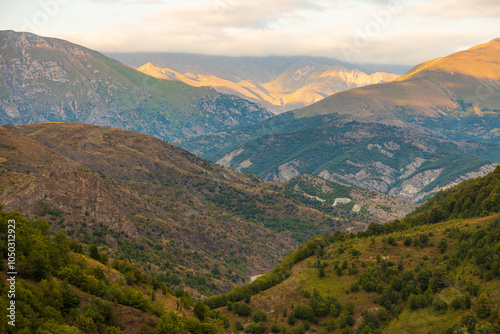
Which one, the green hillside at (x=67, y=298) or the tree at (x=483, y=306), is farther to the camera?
the tree at (x=483, y=306)

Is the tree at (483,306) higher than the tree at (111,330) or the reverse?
the reverse

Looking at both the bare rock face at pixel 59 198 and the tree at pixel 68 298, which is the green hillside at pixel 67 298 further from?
the bare rock face at pixel 59 198

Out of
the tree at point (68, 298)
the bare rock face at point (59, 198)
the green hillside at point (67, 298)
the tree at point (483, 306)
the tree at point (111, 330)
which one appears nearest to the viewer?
the green hillside at point (67, 298)

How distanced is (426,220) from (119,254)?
4283 inches

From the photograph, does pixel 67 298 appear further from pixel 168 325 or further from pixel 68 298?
pixel 168 325

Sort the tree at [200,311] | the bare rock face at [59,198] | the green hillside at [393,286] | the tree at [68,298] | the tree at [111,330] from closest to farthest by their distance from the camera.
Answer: the tree at [111,330], the tree at [68,298], the tree at [200,311], the green hillside at [393,286], the bare rock face at [59,198]

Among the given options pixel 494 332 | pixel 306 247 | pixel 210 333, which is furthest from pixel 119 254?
pixel 494 332

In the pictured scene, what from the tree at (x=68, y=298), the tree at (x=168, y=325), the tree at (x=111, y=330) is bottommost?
the tree at (x=168, y=325)

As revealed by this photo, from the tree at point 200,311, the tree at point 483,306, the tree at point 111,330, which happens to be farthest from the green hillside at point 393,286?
the tree at point 111,330

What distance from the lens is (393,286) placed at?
122312 mm

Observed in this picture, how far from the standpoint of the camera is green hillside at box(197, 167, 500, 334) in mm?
105875

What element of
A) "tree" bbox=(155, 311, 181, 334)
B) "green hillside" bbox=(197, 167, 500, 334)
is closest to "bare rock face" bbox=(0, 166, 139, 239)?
"green hillside" bbox=(197, 167, 500, 334)

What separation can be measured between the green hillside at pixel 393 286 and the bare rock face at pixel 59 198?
264 ft

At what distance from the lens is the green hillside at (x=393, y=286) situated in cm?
10588
